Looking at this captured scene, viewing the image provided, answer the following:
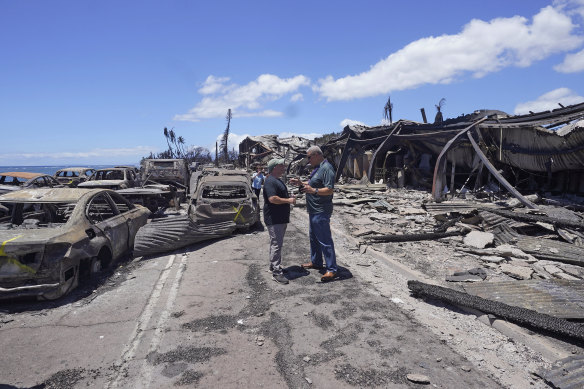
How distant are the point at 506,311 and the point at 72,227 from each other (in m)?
5.81

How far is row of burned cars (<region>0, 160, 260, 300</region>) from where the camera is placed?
4.35 metres

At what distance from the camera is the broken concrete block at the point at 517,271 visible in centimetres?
524

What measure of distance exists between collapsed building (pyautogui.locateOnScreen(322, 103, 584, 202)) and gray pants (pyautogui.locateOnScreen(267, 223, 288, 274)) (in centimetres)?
792

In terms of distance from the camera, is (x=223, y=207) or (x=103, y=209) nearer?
(x=103, y=209)

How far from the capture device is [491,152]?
509 inches

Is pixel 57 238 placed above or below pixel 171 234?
above

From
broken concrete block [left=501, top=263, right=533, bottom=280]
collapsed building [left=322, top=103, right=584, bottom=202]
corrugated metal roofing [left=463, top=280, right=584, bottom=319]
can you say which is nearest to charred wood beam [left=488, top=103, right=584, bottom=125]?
collapsed building [left=322, top=103, right=584, bottom=202]

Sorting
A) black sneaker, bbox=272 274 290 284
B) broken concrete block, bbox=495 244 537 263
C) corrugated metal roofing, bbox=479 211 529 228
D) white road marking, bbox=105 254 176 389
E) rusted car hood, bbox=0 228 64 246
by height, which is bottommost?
white road marking, bbox=105 254 176 389

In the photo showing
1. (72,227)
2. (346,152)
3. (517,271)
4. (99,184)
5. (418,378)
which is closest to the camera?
(418,378)

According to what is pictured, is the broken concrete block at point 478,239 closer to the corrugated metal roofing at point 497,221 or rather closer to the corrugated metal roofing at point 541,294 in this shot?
the corrugated metal roofing at point 497,221

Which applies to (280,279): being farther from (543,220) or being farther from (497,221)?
(543,220)

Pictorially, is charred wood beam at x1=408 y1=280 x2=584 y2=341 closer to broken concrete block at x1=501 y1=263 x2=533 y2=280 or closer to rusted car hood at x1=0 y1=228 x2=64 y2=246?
broken concrete block at x1=501 y1=263 x2=533 y2=280

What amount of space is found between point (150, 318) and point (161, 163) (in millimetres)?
12172

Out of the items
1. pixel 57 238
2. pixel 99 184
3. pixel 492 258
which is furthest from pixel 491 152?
pixel 99 184
